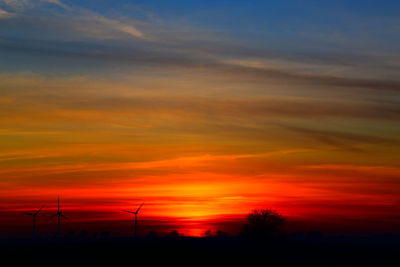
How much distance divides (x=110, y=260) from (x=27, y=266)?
80.7ft

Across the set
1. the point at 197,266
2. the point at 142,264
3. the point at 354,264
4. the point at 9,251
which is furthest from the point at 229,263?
the point at 9,251

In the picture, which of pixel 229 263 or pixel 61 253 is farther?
pixel 61 253

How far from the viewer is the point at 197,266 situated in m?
165

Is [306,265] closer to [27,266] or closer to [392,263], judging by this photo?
[392,263]

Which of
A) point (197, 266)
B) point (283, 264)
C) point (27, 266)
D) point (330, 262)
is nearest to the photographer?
point (27, 266)

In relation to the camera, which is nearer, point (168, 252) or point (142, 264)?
point (142, 264)

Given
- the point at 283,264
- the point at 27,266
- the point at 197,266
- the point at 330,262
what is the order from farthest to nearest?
the point at 330,262, the point at 283,264, the point at 197,266, the point at 27,266

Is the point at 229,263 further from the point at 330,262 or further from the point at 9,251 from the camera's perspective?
the point at 9,251

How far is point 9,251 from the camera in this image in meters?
196

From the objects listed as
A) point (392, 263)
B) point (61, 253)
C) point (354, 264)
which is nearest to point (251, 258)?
point (354, 264)

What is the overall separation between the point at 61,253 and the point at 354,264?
8285 cm

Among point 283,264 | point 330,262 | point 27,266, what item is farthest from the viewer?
point 330,262

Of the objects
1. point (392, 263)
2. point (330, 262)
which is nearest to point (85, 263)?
point (330, 262)

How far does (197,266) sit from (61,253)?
4619cm
